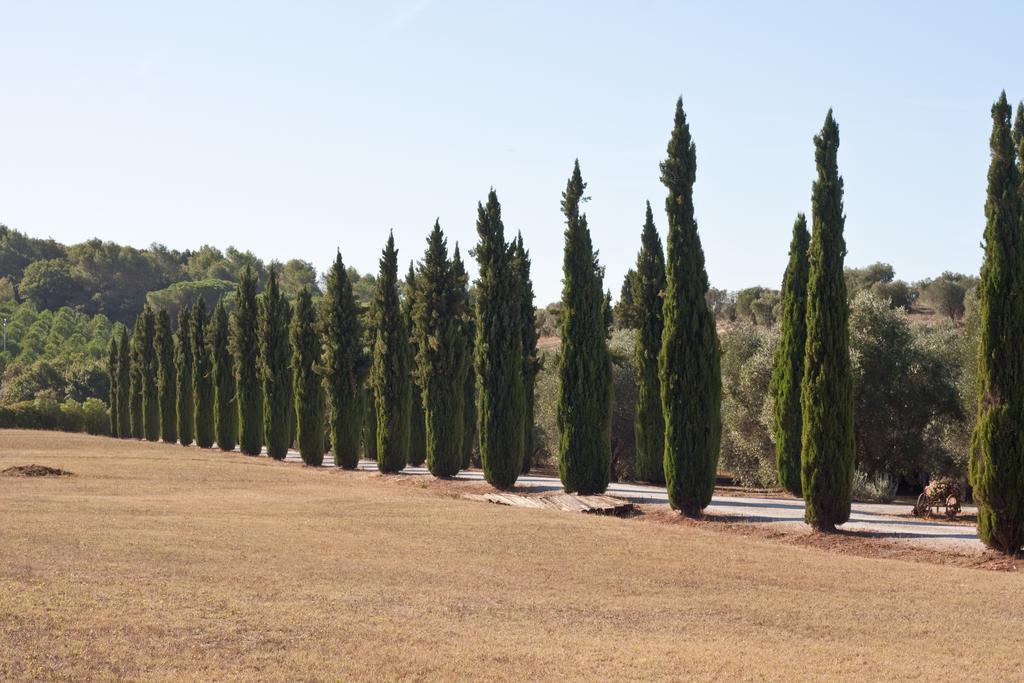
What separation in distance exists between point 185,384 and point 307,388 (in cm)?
2307

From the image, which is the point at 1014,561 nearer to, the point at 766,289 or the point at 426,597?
the point at 426,597

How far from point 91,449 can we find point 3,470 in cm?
2032

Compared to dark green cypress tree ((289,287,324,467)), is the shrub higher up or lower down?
lower down

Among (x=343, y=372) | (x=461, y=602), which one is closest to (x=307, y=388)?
(x=343, y=372)

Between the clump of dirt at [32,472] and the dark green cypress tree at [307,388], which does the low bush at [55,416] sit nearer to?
the dark green cypress tree at [307,388]

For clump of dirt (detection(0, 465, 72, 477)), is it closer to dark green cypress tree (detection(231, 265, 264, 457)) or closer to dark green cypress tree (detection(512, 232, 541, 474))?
dark green cypress tree (detection(512, 232, 541, 474))

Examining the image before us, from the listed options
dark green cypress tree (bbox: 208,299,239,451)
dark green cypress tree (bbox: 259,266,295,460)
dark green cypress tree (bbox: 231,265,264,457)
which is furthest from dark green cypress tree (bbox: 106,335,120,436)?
dark green cypress tree (bbox: 259,266,295,460)

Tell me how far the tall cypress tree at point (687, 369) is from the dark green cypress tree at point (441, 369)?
1255cm

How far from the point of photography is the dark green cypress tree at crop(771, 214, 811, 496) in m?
31.6

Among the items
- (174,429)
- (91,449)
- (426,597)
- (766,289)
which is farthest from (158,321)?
(766,289)

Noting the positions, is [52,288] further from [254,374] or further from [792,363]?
[792,363]

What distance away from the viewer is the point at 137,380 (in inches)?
3172

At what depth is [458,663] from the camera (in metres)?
10.9

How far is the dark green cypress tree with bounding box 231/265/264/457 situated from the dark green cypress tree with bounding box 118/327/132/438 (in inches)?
1206
